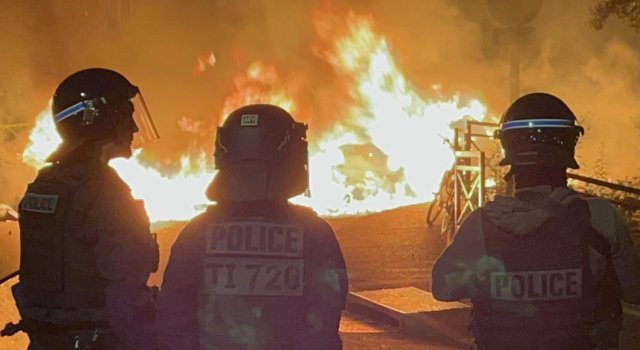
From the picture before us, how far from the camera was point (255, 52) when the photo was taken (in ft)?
72.9

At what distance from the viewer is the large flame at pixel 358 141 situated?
19.1 metres

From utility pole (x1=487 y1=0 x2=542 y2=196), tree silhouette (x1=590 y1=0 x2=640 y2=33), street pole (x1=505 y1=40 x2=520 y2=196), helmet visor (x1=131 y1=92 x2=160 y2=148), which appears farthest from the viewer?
street pole (x1=505 y1=40 x2=520 y2=196)

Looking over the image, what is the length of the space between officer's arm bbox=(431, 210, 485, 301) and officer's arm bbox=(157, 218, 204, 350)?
1057 mm

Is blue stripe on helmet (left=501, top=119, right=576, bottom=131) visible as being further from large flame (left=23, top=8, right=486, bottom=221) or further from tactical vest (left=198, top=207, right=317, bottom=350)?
large flame (left=23, top=8, right=486, bottom=221)

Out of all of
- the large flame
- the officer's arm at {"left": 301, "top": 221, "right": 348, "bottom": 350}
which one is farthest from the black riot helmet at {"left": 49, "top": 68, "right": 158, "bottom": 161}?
the large flame

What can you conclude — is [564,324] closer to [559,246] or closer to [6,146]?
[559,246]

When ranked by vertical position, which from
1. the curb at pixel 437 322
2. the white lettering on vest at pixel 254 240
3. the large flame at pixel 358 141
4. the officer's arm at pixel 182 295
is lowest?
the curb at pixel 437 322

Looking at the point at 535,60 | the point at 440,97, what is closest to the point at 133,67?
the point at 440,97

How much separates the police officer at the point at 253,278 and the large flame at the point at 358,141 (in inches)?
615

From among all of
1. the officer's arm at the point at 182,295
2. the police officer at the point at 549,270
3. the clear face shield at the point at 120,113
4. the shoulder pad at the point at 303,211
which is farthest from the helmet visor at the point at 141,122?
the police officer at the point at 549,270

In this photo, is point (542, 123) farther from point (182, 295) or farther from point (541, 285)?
point (182, 295)

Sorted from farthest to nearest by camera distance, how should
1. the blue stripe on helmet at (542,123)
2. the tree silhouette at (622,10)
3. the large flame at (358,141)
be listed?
the large flame at (358,141)
the tree silhouette at (622,10)
the blue stripe on helmet at (542,123)

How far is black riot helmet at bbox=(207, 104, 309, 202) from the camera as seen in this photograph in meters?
2.74

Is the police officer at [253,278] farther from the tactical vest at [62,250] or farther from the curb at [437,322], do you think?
the curb at [437,322]
